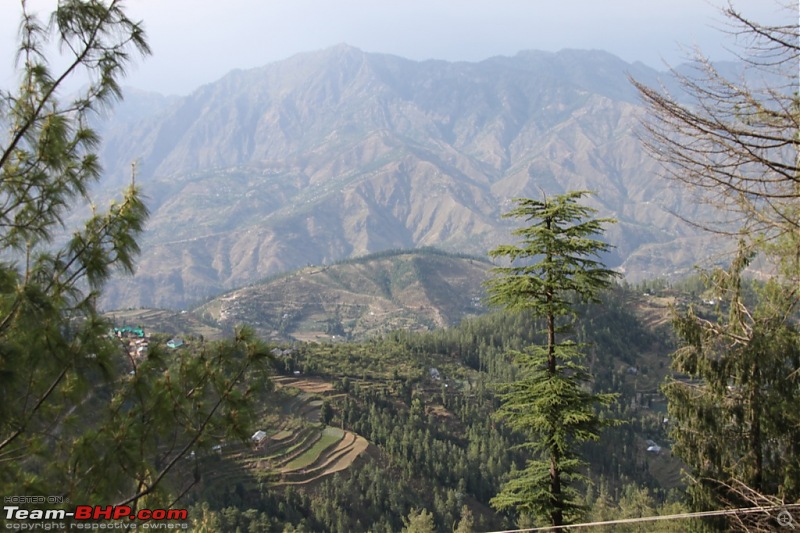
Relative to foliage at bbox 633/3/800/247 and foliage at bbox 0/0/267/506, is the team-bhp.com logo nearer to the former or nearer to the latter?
foliage at bbox 0/0/267/506

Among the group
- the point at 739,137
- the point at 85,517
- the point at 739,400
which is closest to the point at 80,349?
the point at 85,517

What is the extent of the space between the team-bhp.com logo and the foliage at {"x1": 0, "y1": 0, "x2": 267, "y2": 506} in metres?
0.12

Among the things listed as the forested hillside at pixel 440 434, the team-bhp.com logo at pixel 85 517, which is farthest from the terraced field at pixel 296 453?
the team-bhp.com logo at pixel 85 517

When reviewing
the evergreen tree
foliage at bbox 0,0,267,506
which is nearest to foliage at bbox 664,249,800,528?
the evergreen tree

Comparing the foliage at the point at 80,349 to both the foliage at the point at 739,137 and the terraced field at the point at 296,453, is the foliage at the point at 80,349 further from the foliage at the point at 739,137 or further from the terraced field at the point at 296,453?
the terraced field at the point at 296,453

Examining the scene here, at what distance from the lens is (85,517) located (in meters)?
5.48

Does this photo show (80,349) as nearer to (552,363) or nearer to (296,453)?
(552,363)

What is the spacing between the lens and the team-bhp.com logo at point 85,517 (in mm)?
5168

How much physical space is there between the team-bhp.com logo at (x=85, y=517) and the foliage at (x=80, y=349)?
0.12 meters

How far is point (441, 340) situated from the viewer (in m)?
118

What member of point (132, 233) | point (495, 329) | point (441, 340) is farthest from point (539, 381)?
point (495, 329)

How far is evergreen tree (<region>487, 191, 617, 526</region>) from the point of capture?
32.0ft

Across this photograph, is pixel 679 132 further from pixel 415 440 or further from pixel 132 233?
pixel 415 440

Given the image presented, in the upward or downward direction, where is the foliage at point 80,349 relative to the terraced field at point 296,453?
upward
